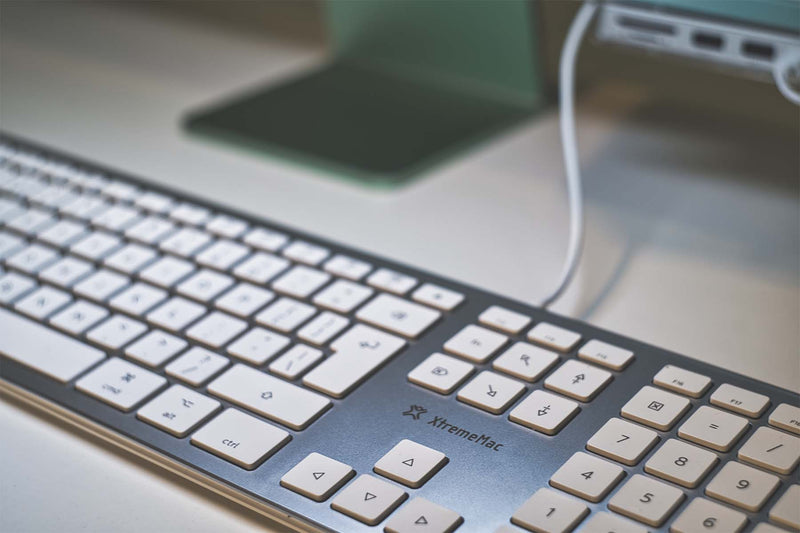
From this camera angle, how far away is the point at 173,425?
372 millimetres

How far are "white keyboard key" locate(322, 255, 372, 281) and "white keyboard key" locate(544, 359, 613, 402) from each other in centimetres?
12

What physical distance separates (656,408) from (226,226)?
0.25 m

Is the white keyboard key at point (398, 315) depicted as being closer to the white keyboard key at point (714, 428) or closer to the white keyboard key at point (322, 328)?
the white keyboard key at point (322, 328)

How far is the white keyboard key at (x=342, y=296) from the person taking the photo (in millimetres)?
→ 439

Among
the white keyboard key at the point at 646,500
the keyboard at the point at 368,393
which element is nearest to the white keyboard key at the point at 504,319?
the keyboard at the point at 368,393

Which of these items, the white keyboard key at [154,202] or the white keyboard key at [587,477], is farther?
the white keyboard key at [154,202]

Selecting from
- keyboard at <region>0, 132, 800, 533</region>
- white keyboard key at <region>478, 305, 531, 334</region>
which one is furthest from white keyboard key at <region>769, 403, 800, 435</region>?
white keyboard key at <region>478, 305, 531, 334</region>

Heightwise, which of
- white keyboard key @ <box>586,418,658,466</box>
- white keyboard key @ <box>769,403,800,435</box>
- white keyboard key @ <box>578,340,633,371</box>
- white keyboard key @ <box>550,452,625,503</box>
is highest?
white keyboard key @ <box>769,403,800,435</box>

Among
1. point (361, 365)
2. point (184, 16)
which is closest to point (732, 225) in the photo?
point (361, 365)

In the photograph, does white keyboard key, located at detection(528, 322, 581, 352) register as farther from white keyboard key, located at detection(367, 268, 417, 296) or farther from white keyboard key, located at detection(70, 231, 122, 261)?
white keyboard key, located at detection(70, 231, 122, 261)

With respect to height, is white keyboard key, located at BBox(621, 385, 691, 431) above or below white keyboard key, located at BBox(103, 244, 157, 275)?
above

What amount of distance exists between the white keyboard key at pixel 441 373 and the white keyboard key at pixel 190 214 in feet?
0.59

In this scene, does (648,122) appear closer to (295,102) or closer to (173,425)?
(295,102)

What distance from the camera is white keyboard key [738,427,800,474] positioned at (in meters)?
0.33
